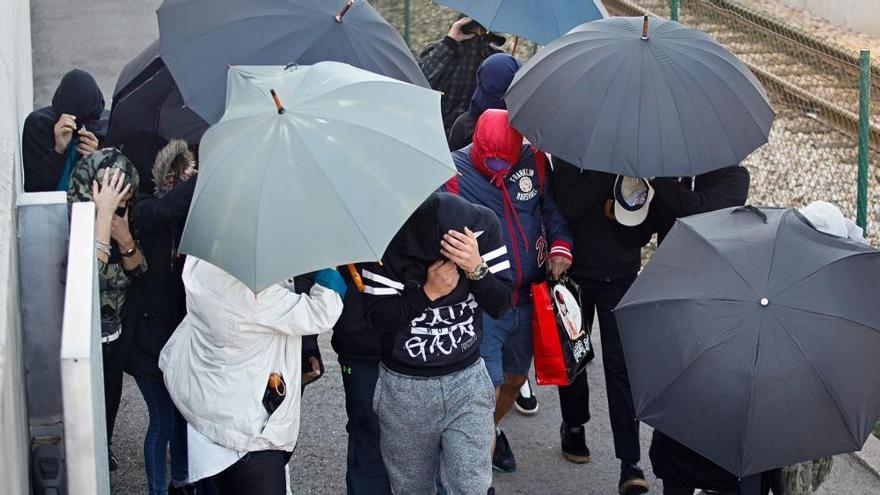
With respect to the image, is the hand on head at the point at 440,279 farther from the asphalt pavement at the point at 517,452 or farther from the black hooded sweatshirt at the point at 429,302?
the asphalt pavement at the point at 517,452

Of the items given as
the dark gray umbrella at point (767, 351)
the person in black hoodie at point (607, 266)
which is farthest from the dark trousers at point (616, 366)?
the dark gray umbrella at point (767, 351)

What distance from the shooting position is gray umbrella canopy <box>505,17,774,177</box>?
4891 millimetres

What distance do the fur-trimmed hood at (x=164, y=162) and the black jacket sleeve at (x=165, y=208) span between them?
5 cm

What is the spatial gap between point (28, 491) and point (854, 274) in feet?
8.28

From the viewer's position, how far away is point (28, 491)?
3.21 metres

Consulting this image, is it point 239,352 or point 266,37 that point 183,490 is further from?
point 266,37

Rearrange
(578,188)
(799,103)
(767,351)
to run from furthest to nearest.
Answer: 1. (799,103)
2. (578,188)
3. (767,351)

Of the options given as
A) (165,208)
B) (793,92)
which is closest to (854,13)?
(793,92)

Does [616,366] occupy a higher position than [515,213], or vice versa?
[515,213]

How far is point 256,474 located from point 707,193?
2248 millimetres

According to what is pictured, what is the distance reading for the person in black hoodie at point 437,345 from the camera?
4.32 meters

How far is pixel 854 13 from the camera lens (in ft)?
48.7

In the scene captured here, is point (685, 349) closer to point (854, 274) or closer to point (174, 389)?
point (854, 274)

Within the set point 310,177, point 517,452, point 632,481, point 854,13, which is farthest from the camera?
point 854,13
